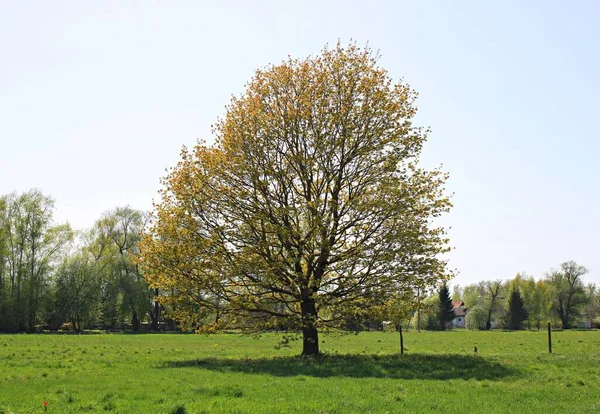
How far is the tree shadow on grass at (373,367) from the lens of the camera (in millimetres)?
20469

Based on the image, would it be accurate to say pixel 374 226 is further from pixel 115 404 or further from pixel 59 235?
pixel 59 235

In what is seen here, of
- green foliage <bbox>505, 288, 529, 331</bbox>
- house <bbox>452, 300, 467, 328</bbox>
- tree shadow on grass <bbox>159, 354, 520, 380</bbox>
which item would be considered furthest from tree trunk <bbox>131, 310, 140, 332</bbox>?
house <bbox>452, 300, 467, 328</bbox>

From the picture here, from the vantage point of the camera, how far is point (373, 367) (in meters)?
22.8

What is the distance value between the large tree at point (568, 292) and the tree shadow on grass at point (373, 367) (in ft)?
367

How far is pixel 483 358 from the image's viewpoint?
2633 centimetres

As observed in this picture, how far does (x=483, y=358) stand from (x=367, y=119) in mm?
12757

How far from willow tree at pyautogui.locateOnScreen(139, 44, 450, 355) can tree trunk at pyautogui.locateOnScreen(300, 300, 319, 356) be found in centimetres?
7

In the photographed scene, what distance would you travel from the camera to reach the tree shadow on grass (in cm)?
2047

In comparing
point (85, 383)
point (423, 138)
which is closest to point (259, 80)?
point (423, 138)

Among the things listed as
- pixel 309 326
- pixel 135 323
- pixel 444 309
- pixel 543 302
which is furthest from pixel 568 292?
pixel 309 326

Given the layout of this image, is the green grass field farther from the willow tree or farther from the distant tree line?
the distant tree line

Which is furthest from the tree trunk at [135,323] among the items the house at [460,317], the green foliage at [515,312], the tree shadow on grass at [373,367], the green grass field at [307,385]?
the house at [460,317]

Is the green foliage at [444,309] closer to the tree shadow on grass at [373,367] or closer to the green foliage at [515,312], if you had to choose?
the green foliage at [515,312]

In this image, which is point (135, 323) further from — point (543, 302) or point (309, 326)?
point (543, 302)
